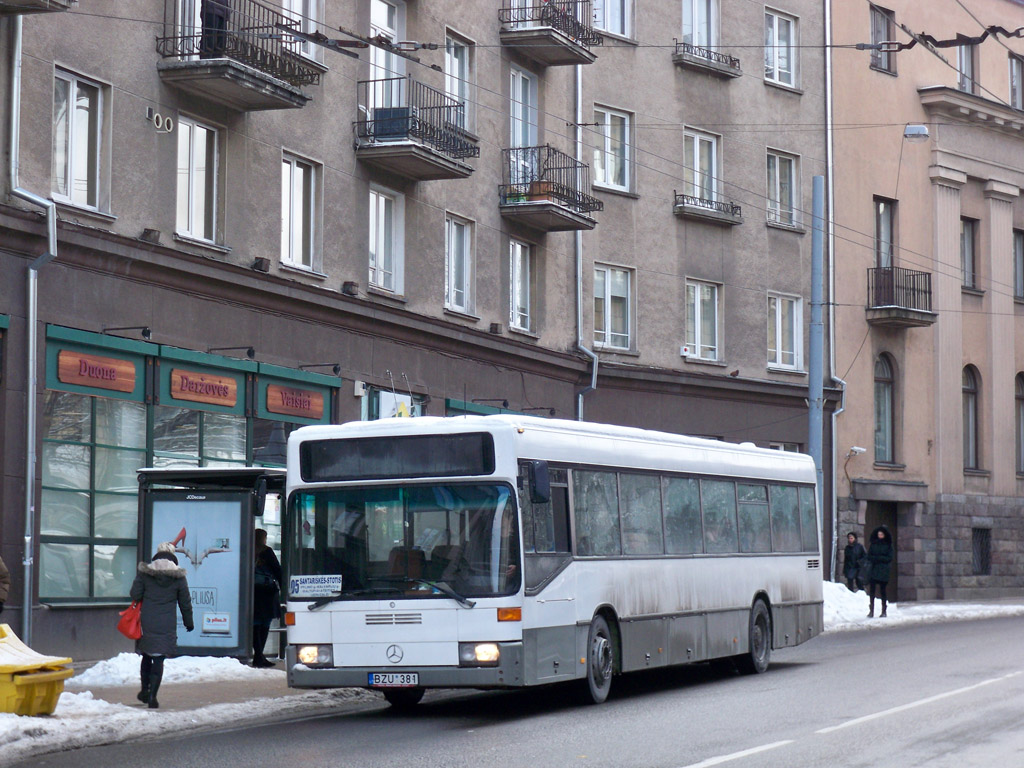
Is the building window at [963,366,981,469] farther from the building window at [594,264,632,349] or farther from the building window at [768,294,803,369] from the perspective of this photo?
the building window at [594,264,632,349]

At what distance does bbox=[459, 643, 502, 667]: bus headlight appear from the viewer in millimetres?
13719

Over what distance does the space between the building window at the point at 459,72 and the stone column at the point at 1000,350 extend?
19607 mm

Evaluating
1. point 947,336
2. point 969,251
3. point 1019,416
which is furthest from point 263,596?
point 1019,416

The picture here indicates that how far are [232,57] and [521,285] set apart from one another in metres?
10.3

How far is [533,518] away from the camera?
14.3 meters

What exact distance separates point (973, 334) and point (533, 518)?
30.4 meters

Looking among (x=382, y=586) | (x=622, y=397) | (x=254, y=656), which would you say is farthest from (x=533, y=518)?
(x=622, y=397)

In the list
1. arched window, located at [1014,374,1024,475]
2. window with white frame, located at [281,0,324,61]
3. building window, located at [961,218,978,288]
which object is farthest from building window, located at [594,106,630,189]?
arched window, located at [1014,374,1024,475]

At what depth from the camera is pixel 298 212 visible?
2362cm

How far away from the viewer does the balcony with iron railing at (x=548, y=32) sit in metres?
28.9

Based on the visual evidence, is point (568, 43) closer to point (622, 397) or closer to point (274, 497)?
point (622, 397)

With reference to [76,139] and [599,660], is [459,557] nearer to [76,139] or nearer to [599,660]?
[599,660]

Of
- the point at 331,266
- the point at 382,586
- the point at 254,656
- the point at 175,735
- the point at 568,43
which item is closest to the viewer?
the point at 175,735

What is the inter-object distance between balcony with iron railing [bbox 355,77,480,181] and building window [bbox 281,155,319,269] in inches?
49.5
